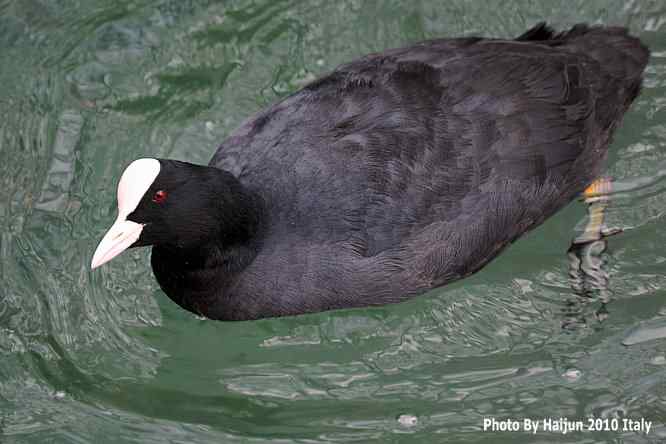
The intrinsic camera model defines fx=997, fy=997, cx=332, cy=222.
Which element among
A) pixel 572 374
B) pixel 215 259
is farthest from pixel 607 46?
pixel 215 259

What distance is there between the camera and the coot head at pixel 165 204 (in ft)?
14.5

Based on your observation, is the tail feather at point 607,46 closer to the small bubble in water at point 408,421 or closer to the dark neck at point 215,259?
the dark neck at point 215,259

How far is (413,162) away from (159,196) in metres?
1.24

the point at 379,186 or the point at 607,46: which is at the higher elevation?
the point at 607,46

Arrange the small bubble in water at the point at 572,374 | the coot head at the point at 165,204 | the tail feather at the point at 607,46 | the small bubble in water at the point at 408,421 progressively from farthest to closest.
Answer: the tail feather at the point at 607,46
the small bubble in water at the point at 572,374
the small bubble in water at the point at 408,421
the coot head at the point at 165,204

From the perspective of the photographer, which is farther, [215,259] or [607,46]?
[607,46]

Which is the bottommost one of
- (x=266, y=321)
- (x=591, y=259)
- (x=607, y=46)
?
(x=266, y=321)

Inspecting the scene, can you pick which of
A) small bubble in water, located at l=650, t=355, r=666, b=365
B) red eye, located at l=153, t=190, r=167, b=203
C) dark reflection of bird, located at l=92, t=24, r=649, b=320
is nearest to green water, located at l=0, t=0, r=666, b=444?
small bubble in water, located at l=650, t=355, r=666, b=365

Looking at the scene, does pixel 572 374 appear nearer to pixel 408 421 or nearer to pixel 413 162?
pixel 408 421

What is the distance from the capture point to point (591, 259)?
5613 millimetres

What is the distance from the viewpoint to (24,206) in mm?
5891

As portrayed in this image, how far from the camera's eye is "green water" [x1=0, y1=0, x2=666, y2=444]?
5031mm

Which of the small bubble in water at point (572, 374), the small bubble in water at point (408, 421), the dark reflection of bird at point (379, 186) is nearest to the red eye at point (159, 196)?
the dark reflection of bird at point (379, 186)

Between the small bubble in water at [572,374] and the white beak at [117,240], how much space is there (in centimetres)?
230
